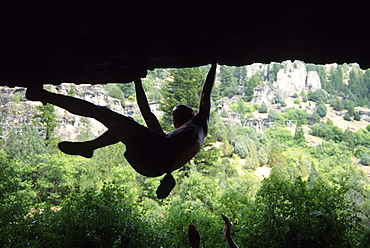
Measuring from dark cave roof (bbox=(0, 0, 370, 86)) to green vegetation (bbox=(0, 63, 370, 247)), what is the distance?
469 cm

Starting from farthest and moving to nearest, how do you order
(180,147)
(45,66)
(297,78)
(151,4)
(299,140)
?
(297,78) < (299,140) < (45,66) < (180,147) < (151,4)

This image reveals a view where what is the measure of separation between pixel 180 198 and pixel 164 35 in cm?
1563

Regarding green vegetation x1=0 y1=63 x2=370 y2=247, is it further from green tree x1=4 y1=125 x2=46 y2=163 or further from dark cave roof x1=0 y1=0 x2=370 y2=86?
dark cave roof x1=0 y1=0 x2=370 y2=86

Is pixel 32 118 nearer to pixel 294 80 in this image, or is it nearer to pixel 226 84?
pixel 226 84

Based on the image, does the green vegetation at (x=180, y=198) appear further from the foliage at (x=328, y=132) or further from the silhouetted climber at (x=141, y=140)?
the silhouetted climber at (x=141, y=140)

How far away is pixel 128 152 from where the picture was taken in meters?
1.90

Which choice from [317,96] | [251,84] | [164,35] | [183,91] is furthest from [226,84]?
[164,35]

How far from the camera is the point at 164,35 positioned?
2.20 meters

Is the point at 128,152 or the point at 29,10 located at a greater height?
the point at 29,10

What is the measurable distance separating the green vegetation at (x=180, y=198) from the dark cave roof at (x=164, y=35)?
15.4ft

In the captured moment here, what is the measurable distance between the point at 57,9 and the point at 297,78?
239 ft

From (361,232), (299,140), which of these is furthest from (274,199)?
(299,140)

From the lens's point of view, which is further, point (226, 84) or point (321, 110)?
point (226, 84)

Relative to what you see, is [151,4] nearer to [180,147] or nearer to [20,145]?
[180,147]
